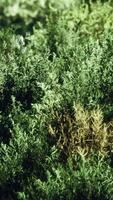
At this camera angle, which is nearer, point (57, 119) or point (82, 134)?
point (82, 134)

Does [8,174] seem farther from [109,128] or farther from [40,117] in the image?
[109,128]

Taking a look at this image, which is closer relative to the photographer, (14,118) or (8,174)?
(8,174)

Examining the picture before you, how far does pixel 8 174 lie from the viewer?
12.1ft

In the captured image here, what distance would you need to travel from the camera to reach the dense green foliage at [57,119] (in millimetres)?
3293

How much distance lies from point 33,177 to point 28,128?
64 centimetres

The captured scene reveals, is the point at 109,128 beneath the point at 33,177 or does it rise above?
above

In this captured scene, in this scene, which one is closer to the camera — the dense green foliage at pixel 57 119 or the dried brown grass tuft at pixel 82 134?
the dense green foliage at pixel 57 119

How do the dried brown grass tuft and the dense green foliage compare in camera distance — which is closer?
the dense green foliage

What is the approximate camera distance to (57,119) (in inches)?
160

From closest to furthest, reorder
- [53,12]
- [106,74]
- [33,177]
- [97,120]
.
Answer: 1. [33,177]
2. [97,120]
3. [106,74]
4. [53,12]

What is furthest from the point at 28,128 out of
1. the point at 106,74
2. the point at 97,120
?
the point at 106,74

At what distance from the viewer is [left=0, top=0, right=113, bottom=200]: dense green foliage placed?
130 inches

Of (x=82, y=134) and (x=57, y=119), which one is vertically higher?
(x=57, y=119)

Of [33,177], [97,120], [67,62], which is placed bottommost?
[33,177]
